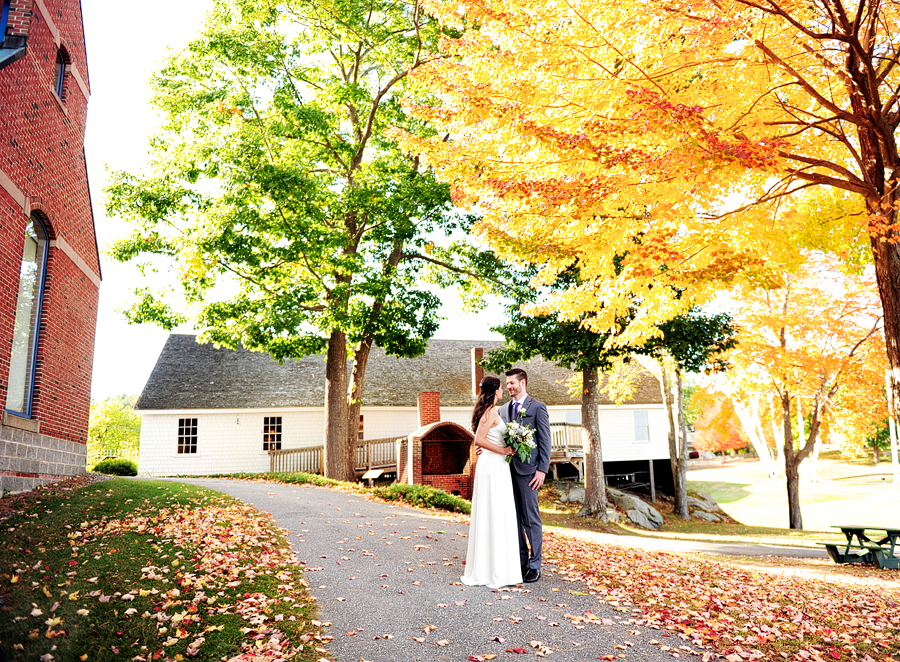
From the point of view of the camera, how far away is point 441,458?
752 inches

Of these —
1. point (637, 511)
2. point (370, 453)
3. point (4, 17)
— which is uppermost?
point (4, 17)

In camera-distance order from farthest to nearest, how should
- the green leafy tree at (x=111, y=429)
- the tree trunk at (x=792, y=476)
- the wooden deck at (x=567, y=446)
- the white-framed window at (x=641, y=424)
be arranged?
the green leafy tree at (x=111, y=429)
the white-framed window at (x=641, y=424)
the wooden deck at (x=567, y=446)
the tree trunk at (x=792, y=476)

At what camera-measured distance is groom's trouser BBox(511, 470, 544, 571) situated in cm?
672

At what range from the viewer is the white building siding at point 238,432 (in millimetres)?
26688

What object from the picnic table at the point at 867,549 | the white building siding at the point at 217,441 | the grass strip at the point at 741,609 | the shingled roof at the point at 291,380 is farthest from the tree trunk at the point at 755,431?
the grass strip at the point at 741,609

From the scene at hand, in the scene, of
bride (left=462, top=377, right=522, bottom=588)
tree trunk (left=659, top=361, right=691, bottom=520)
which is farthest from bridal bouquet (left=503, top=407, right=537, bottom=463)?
tree trunk (left=659, top=361, right=691, bottom=520)

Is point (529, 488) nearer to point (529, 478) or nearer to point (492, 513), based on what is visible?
point (529, 478)

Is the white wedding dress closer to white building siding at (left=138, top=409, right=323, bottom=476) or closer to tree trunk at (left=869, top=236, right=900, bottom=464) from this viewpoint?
tree trunk at (left=869, top=236, right=900, bottom=464)

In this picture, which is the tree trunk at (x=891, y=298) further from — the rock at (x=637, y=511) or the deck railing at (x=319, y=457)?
the deck railing at (x=319, y=457)

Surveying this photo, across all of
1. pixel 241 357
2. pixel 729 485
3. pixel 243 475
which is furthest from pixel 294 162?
pixel 729 485

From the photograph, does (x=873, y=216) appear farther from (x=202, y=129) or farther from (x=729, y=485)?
(x=729, y=485)

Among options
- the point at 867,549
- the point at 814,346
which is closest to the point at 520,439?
the point at 867,549

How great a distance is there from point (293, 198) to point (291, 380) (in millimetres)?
14879

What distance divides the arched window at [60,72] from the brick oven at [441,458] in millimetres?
11956
